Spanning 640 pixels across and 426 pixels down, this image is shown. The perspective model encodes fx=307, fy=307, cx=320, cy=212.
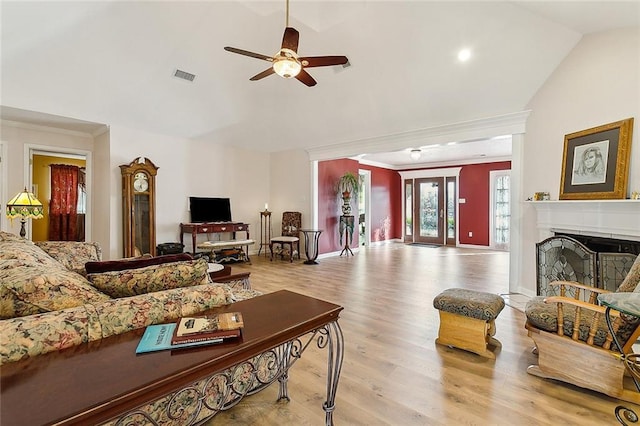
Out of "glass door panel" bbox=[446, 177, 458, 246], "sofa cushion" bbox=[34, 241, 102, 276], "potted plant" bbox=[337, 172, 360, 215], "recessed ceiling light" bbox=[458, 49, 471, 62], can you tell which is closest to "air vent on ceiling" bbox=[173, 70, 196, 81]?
"sofa cushion" bbox=[34, 241, 102, 276]

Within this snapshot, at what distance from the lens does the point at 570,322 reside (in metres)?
2.05

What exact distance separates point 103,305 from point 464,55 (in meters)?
4.40

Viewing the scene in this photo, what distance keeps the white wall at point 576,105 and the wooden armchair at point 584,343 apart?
1664 millimetres

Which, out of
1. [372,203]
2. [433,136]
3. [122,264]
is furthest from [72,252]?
[372,203]

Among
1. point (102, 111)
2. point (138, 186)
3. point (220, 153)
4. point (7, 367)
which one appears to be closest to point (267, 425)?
point (7, 367)

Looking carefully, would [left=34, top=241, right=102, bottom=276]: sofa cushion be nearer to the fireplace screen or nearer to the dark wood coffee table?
the dark wood coffee table

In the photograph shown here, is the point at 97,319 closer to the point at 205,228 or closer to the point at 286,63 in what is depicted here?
the point at 286,63

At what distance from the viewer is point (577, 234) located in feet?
11.0

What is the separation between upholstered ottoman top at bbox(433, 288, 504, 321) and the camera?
2383mm

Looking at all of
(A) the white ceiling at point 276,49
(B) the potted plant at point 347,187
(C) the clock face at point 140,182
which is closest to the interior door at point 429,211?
(B) the potted plant at point 347,187

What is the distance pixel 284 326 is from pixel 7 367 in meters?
0.87

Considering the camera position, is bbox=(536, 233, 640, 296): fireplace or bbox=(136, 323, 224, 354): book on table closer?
bbox=(136, 323, 224, 354): book on table

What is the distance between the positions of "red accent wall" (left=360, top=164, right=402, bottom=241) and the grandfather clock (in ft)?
18.2

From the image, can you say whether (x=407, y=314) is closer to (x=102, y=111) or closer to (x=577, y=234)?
(x=577, y=234)
